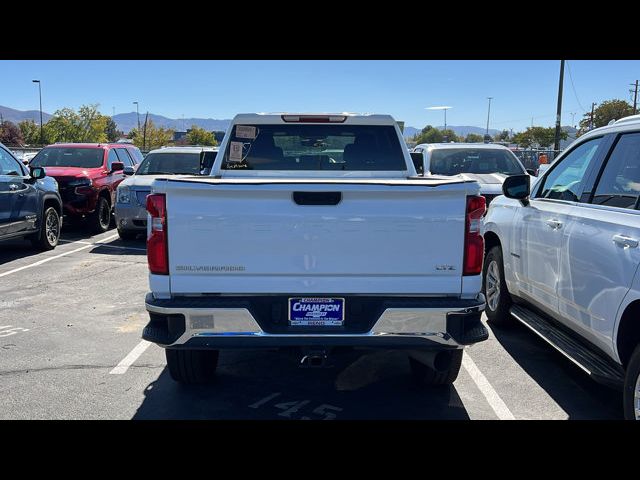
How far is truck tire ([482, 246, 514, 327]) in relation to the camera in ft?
19.0

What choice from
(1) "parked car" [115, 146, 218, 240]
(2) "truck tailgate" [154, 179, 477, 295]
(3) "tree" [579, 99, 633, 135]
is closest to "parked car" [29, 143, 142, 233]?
(1) "parked car" [115, 146, 218, 240]

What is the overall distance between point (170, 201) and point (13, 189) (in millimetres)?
7084

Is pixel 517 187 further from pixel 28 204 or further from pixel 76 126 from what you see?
pixel 76 126

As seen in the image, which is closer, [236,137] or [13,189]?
[236,137]

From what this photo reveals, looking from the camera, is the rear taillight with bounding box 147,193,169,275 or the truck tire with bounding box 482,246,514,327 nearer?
the rear taillight with bounding box 147,193,169,275

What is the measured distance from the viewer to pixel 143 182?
36.2ft

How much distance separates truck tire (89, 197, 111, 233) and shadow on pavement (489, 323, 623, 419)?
9.31 meters

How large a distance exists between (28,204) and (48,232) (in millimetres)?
878

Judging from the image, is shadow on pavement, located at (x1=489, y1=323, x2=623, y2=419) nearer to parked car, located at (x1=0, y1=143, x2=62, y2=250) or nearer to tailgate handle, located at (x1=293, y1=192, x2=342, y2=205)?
tailgate handle, located at (x1=293, y1=192, x2=342, y2=205)

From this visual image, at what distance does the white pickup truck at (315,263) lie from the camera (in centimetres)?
344

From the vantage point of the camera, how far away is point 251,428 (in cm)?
368

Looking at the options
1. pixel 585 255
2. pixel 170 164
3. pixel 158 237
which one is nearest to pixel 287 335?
pixel 158 237
